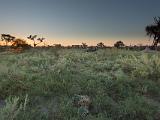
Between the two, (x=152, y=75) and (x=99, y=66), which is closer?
(x=152, y=75)

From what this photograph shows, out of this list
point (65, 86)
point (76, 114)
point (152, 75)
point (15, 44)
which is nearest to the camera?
point (76, 114)

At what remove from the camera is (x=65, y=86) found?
40.5 ft

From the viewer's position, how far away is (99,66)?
55.2 ft

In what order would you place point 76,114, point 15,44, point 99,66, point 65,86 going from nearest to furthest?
point 76,114, point 65,86, point 99,66, point 15,44

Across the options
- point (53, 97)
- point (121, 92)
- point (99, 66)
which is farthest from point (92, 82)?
point (99, 66)

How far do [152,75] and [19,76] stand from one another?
5470mm

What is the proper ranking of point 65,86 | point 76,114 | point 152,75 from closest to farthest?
point 76,114 < point 65,86 < point 152,75

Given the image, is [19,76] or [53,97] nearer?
[53,97]

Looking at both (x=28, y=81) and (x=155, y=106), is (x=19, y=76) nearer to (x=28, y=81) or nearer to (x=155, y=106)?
(x=28, y=81)

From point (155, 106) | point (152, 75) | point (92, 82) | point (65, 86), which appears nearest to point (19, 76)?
point (65, 86)

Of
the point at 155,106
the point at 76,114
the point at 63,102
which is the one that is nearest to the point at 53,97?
the point at 63,102

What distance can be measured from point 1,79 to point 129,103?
→ 13.8 ft

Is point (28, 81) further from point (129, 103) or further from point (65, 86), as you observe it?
point (129, 103)

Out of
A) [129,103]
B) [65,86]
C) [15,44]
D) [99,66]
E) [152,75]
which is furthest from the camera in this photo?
[15,44]
